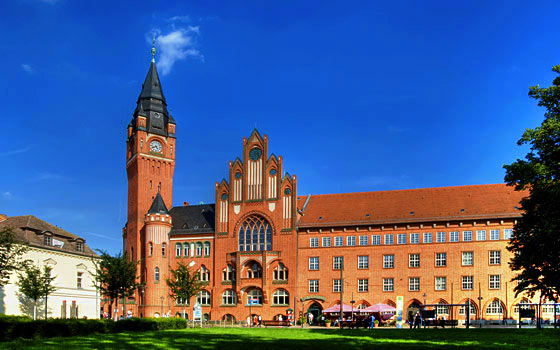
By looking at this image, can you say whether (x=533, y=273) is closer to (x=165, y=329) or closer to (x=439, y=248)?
(x=165, y=329)

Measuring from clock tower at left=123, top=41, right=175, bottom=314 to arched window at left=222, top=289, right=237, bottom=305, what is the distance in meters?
10.6

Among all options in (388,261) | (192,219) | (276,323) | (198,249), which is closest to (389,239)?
(388,261)

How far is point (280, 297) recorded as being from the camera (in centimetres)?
7688

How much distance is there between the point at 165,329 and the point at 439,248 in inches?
1485

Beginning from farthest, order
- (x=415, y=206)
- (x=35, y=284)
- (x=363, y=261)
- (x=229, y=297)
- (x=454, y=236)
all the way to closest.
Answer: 1. (x=229, y=297)
2. (x=415, y=206)
3. (x=363, y=261)
4. (x=454, y=236)
5. (x=35, y=284)

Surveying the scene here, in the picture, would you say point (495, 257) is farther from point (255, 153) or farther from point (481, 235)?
point (255, 153)

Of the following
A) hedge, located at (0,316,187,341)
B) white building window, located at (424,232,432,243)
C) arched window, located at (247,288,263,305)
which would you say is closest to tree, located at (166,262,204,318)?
arched window, located at (247,288,263,305)

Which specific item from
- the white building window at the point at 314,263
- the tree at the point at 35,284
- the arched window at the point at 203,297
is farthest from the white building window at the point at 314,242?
the tree at the point at 35,284

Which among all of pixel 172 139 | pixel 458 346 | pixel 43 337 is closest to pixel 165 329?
pixel 43 337

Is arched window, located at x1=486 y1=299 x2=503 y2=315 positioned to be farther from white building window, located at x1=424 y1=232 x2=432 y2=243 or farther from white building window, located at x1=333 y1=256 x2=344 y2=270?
white building window, located at x1=333 y1=256 x2=344 y2=270

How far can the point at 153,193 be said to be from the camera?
285 feet

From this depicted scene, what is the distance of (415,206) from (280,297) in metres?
18.8

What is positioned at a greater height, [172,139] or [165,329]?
[172,139]

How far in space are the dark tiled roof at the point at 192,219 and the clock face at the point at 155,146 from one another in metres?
8.12
